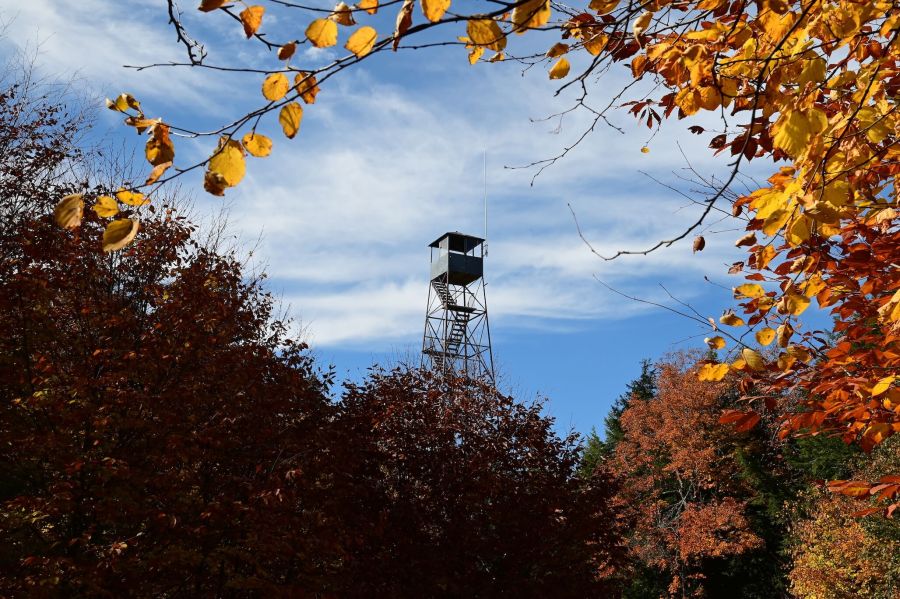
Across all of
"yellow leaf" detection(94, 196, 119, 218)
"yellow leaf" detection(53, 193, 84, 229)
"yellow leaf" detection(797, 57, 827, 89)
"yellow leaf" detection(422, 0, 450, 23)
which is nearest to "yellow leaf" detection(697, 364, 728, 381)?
"yellow leaf" detection(797, 57, 827, 89)

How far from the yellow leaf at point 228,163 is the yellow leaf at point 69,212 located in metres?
0.35

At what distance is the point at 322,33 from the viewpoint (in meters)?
1.98

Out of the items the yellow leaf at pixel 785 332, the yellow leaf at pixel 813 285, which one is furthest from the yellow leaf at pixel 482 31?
the yellow leaf at pixel 813 285

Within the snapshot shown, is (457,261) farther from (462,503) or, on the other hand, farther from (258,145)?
(258,145)

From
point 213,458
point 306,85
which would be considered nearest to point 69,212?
point 306,85

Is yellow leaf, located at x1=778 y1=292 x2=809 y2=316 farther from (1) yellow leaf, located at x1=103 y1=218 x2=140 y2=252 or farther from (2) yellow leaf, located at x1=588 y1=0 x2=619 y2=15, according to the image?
(1) yellow leaf, located at x1=103 y1=218 x2=140 y2=252

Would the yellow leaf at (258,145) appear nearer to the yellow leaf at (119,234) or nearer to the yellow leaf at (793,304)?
the yellow leaf at (119,234)

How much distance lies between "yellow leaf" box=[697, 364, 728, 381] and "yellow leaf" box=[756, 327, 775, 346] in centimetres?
22

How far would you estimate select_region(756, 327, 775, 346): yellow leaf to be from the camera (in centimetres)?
365

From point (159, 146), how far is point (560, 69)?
1828 mm

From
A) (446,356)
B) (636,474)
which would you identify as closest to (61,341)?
(446,356)

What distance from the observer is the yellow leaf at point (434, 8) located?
1.90 metres

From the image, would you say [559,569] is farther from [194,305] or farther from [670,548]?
[670,548]

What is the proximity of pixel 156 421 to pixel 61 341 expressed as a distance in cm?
188
